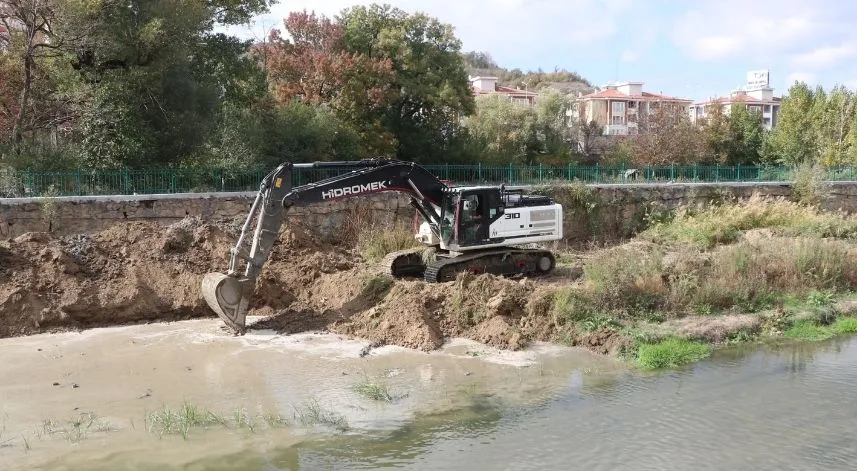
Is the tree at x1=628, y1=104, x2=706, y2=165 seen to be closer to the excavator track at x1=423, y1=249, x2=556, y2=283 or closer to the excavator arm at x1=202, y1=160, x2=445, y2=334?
the excavator track at x1=423, y1=249, x2=556, y2=283

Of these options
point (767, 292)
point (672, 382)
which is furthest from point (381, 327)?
point (767, 292)

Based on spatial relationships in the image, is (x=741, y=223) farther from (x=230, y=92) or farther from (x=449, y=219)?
(x=230, y=92)

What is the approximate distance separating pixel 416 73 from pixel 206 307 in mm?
15955

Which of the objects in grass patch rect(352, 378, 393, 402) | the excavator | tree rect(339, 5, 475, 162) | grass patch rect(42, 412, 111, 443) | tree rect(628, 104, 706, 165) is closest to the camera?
grass patch rect(42, 412, 111, 443)

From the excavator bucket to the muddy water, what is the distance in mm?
320

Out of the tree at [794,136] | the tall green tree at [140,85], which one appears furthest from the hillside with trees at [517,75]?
the tall green tree at [140,85]

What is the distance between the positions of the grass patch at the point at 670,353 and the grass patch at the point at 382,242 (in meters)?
6.40

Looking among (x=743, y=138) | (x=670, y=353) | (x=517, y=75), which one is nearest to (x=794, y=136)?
(x=743, y=138)

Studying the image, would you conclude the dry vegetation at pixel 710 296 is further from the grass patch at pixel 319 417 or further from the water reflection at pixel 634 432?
the grass patch at pixel 319 417

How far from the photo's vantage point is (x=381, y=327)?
1125cm

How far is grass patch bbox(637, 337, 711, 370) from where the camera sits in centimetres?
1017

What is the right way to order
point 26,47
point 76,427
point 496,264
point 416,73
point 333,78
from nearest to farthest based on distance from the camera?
point 76,427, point 496,264, point 26,47, point 333,78, point 416,73

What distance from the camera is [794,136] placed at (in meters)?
37.2

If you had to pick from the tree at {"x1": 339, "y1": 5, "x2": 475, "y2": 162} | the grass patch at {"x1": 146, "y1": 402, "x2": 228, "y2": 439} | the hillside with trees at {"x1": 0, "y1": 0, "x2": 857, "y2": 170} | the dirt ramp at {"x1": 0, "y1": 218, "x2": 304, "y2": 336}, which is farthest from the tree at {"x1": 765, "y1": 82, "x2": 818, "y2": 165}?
the grass patch at {"x1": 146, "y1": 402, "x2": 228, "y2": 439}
